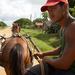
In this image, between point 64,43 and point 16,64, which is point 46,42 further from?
point 64,43

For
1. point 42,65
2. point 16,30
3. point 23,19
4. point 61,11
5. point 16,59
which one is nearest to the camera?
point 61,11

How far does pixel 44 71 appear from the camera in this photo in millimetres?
992

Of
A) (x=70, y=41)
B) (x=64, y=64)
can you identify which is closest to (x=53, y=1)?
(x=70, y=41)

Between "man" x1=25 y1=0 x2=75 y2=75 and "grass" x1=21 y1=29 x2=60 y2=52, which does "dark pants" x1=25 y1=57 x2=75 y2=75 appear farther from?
"grass" x1=21 y1=29 x2=60 y2=52

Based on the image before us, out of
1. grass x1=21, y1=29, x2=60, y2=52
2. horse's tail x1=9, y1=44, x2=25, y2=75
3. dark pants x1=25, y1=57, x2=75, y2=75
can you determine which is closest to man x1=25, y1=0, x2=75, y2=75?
dark pants x1=25, y1=57, x2=75, y2=75

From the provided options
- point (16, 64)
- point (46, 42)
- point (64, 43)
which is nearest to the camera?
point (64, 43)

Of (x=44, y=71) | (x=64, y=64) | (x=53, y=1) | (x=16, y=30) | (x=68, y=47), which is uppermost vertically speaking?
(x=53, y=1)

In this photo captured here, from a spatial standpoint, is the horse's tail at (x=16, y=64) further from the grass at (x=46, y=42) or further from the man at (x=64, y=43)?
the grass at (x=46, y=42)

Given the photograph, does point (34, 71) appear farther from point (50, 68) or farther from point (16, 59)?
point (16, 59)

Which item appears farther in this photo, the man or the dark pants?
the dark pants

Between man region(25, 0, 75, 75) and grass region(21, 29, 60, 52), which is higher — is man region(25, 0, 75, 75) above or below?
above

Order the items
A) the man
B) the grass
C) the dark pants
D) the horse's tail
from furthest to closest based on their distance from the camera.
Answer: the grass, the horse's tail, the dark pants, the man

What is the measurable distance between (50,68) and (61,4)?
76cm

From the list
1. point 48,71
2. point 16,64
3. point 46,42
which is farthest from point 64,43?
point 46,42
